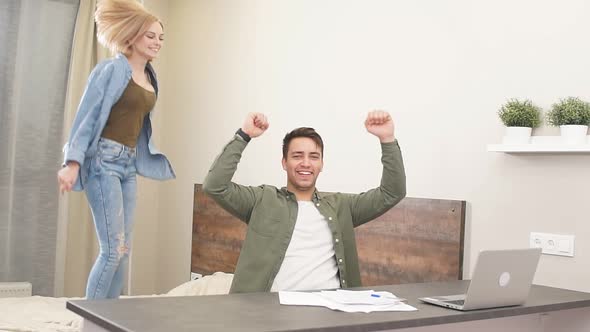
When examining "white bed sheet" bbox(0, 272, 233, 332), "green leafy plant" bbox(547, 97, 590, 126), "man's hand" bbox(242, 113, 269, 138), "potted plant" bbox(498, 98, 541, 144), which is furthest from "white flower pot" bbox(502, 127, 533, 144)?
"white bed sheet" bbox(0, 272, 233, 332)

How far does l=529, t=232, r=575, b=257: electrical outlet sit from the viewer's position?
2.74 metres

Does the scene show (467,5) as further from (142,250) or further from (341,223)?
(142,250)

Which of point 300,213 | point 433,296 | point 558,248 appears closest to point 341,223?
point 300,213

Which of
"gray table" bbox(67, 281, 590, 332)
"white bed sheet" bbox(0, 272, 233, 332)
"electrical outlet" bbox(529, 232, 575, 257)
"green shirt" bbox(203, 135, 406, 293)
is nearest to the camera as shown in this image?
"gray table" bbox(67, 281, 590, 332)

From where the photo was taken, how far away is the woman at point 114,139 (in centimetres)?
262

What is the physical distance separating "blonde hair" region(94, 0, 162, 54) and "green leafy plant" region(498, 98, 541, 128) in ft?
4.36

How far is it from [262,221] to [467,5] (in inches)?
51.3

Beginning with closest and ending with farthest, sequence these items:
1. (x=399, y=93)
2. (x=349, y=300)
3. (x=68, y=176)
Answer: (x=349, y=300) < (x=68, y=176) < (x=399, y=93)

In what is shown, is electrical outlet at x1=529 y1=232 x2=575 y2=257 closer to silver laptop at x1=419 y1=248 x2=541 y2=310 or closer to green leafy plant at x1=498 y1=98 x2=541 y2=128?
green leafy plant at x1=498 y1=98 x2=541 y2=128

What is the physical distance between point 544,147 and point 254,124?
1031 millimetres

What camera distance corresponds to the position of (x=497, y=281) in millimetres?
2053

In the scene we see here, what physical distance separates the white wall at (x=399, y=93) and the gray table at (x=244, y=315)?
2.73 feet

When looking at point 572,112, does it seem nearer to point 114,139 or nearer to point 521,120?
point 521,120

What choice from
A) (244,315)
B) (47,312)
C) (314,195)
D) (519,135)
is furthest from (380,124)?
(47,312)
